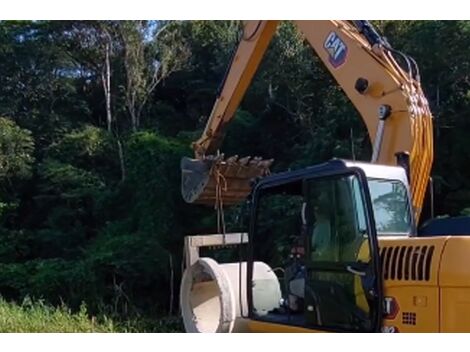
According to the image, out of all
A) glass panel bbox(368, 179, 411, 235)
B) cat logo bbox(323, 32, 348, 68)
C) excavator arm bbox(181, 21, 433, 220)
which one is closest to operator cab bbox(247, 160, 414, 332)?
glass panel bbox(368, 179, 411, 235)

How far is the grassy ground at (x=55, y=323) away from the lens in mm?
10320

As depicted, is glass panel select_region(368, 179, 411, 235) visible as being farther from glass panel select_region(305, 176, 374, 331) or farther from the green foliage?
the green foliage

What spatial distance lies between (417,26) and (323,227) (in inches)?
443

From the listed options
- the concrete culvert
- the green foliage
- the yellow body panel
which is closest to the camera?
the yellow body panel

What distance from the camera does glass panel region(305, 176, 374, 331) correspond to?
3.93 m

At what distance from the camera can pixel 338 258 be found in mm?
4031

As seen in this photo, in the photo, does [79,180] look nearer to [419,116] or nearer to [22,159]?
[22,159]

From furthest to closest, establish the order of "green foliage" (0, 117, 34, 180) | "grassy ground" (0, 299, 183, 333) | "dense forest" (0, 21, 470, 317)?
"green foliage" (0, 117, 34, 180)
"dense forest" (0, 21, 470, 317)
"grassy ground" (0, 299, 183, 333)

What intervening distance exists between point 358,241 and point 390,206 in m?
0.39

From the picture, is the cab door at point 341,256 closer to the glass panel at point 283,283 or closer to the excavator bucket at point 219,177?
the glass panel at point 283,283

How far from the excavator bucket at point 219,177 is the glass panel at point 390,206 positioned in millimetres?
2698

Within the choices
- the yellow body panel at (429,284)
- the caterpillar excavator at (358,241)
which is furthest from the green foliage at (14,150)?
the yellow body panel at (429,284)

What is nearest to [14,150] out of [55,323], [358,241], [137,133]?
[137,133]

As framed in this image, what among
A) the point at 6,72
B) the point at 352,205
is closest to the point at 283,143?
the point at 6,72
